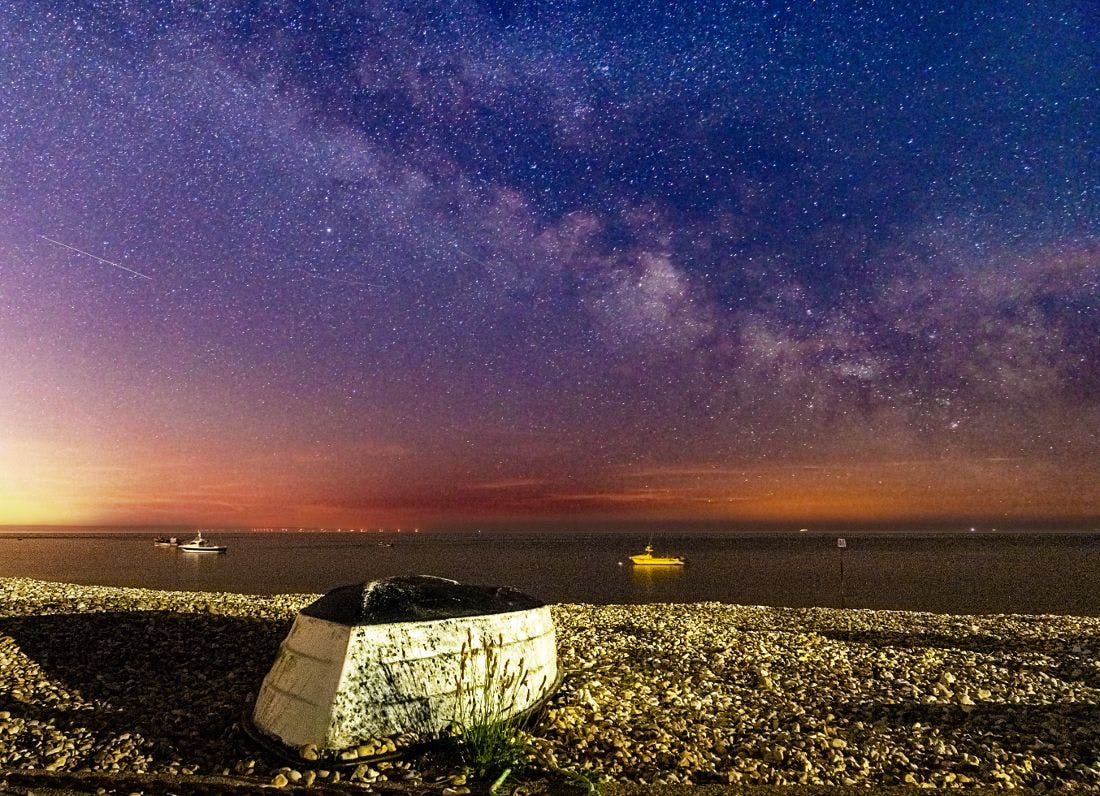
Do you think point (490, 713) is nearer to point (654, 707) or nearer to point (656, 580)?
point (654, 707)

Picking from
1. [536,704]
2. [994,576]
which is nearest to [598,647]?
[536,704]

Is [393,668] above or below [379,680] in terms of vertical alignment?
above

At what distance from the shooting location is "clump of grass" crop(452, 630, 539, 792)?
6902mm

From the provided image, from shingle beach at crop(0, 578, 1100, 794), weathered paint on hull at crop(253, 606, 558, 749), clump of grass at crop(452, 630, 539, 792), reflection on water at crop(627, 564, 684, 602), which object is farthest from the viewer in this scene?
reflection on water at crop(627, 564, 684, 602)

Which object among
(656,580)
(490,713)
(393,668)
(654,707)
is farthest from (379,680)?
(656,580)

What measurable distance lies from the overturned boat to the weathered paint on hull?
0.01 m

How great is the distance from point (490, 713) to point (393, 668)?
128 cm

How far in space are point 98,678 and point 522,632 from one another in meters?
7.34

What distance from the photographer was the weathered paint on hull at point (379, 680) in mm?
7234

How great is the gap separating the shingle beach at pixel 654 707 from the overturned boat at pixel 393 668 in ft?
1.44

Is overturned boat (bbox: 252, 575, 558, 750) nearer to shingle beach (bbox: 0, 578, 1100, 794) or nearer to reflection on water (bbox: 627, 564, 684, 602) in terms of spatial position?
shingle beach (bbox: 0, 578, 1100, 794)

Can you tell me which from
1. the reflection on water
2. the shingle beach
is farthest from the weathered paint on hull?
the reflection on water

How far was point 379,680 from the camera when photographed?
7.41 metres

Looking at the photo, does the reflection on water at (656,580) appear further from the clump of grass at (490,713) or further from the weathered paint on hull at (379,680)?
the weathered paint on hull at (379,680)
